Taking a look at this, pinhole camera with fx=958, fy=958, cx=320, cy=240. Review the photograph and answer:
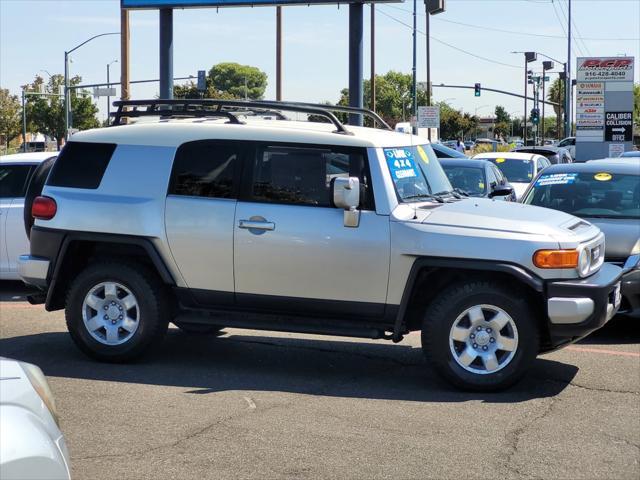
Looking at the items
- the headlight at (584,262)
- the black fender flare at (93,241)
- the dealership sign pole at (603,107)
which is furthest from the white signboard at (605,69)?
the black fender flare at (93,241)

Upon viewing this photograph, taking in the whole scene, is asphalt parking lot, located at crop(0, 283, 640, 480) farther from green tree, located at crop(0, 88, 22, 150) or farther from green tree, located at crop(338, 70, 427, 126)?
green tree, located at crop(338, 70, 427, 126)

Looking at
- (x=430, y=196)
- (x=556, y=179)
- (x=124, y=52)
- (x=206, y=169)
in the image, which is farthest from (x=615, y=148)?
(x=206, y=169)

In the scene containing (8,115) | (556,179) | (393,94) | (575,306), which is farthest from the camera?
(393,94)

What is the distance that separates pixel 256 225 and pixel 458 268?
1.58 metres

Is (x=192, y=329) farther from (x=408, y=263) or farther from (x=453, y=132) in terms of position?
(x=453, y=132)

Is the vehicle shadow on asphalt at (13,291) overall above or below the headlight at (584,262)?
below

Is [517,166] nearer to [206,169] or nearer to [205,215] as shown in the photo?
[206,169]

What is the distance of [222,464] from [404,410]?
63.9 inches

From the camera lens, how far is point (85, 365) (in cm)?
779

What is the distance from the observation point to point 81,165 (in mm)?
7938

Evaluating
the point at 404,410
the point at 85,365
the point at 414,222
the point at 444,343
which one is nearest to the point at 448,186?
the point at 414,222

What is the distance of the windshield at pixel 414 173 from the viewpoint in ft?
24.4

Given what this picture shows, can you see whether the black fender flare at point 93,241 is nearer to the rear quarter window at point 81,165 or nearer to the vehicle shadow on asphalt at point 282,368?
the rear quarter window at point 81,165

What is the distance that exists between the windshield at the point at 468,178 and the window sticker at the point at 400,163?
295 inches
